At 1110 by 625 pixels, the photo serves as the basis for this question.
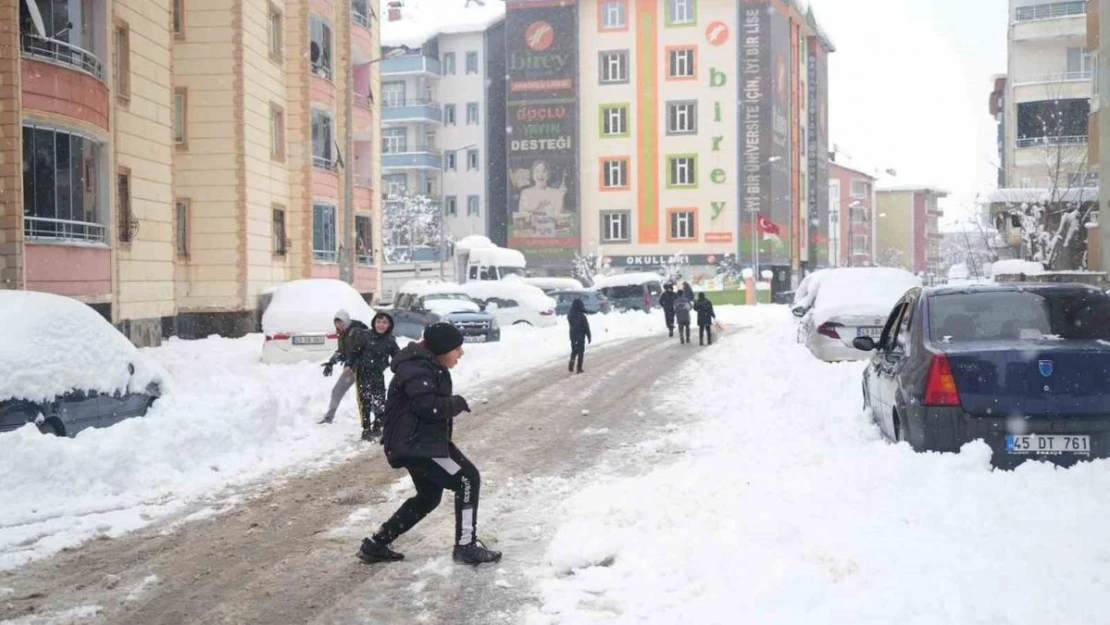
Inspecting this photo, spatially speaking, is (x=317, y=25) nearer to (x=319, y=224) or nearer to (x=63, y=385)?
(x=319, y=224)

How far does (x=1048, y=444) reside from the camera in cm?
794

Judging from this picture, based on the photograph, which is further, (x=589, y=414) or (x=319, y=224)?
(x=319, y=224)

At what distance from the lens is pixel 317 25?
36.1m

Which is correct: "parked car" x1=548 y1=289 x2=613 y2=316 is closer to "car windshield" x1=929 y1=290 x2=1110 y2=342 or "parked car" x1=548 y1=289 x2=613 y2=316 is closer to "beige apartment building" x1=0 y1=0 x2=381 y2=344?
"beige apartment building" x1=0 y1=0 x2=381 y2=344

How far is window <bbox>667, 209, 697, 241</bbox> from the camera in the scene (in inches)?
2729

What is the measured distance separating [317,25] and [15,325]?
2807 centimetres

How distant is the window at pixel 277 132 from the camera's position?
33656 millimetres

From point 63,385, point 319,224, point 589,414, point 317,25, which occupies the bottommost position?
point 589,414

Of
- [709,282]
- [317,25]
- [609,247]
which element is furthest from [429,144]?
[317,25]

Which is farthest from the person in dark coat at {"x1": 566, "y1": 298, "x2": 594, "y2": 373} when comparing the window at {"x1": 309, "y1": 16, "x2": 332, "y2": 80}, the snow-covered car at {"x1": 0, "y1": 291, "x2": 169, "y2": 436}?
the window at {"x1": 309, "y1": 16, "x2": 332, "y2": 80}

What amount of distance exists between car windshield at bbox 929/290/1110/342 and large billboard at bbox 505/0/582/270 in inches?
2410

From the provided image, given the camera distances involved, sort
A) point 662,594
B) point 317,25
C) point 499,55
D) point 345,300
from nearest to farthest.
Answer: point 662,594 → point 345,300 → point 317,25 → point 499,55

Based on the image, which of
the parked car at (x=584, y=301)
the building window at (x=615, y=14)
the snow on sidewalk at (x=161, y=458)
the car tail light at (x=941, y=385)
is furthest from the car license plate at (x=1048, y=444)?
the building window at (x=615, y=14)

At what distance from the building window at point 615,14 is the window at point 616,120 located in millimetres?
4868
